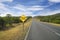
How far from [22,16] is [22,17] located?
0.19 m

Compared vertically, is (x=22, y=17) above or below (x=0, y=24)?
above

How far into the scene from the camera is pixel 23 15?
93.5 feet

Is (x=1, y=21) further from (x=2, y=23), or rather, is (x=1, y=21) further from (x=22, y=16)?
(x=22, y=16)

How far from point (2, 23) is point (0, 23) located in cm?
185

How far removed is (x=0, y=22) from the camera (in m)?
53.2

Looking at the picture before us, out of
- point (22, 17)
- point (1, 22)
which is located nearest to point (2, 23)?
point (1, 22)

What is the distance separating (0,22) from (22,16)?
26541mm

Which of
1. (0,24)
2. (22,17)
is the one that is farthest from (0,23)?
(22,17)

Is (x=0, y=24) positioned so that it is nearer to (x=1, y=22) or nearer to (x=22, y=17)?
(x=1, y=22)

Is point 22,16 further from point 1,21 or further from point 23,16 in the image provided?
point 1,21

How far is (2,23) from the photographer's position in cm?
5441

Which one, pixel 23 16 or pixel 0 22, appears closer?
pixel 23 16

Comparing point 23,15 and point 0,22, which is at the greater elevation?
point 23,15

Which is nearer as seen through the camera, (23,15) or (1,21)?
(23,15)
